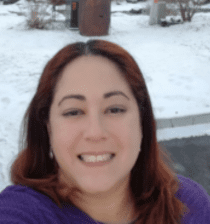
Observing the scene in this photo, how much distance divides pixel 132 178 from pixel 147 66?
18.8ft

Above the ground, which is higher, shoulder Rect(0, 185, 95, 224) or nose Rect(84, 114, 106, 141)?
nose Rect(84, 114, 106, 141)

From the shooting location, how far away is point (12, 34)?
1009cm

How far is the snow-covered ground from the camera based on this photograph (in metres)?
4.18

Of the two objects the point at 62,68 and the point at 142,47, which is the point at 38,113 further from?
the point at 142,47

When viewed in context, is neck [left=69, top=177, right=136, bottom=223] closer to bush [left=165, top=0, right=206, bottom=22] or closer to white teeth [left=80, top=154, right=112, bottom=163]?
white teeth [left=80, top=154, right=112, bottom=163]

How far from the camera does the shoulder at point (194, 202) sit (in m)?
1.41

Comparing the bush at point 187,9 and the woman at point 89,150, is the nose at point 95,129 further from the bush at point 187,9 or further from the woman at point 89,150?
the bush at point 187,9

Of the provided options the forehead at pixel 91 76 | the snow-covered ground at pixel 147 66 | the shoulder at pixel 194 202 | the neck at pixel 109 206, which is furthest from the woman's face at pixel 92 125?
the snow-covered ground at pixel 147 66

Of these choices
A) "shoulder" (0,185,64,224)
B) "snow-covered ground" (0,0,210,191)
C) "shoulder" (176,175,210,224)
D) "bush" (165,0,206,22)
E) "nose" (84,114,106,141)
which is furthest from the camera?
"bush" (165,0,206,22)

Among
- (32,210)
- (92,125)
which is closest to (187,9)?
(92,125)

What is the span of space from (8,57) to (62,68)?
6632 millimetres

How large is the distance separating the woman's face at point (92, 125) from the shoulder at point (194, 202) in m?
0.44

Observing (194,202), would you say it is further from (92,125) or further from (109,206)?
(92,125)

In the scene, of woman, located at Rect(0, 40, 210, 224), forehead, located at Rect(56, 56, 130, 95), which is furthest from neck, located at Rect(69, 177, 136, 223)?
forehead, located at Rect(56, 56, 130, 95)
